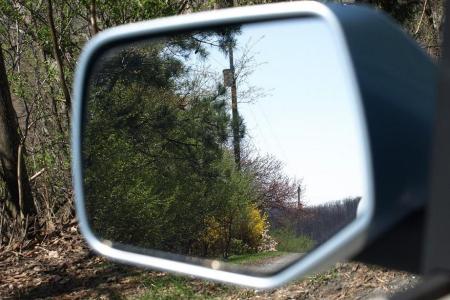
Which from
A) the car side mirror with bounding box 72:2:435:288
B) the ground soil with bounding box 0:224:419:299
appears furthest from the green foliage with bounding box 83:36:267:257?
the ground soil with bounding box 0:224:419:299

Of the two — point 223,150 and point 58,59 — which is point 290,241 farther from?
point 58,59

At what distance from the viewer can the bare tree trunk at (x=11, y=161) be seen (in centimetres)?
899

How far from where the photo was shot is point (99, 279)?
23.0ft

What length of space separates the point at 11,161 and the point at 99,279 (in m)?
2.83

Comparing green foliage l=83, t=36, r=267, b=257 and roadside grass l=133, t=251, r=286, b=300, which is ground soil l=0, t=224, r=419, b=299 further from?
green foliage l=83, t=36, r=267, b=257

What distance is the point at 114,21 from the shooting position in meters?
10.6

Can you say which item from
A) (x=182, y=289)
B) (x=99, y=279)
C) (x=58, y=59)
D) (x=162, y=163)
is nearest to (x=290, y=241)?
(x=162, y=163)

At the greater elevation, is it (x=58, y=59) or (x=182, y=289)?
(x=58, y=59)

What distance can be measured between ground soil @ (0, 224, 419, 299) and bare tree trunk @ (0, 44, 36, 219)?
69 cm

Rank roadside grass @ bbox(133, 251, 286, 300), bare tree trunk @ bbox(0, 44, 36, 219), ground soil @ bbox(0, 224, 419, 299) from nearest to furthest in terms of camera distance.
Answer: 1. ground soil @ bbox(0, 224, 419, 299)
2. roadside grass @ bbox(133, 251, 286, 300)
3. bare tree trunk @ bbox(0, 44, 36, 219)

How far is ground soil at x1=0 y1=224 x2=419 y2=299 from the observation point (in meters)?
5.70

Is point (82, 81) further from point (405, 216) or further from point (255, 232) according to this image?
point (405, 216)

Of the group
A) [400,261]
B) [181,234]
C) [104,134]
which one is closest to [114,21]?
[104,134]

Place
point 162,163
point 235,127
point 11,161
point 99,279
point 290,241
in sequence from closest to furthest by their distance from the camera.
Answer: point 290,241
point 235,127
point 162,163
point 99,279
point 11,161
